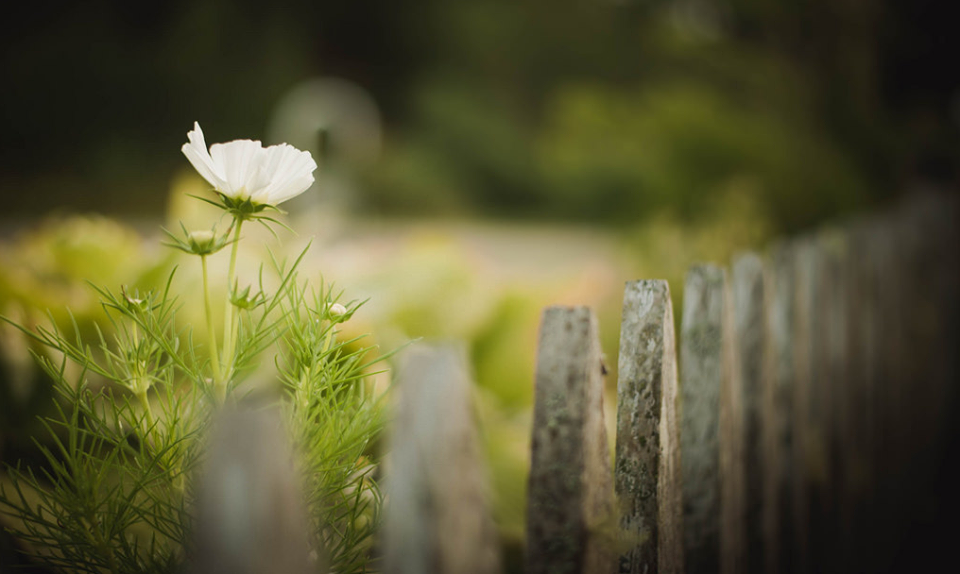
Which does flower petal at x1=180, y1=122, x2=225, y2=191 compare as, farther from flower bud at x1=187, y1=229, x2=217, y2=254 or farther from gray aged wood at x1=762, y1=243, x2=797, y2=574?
gray aged wood at x1=762, y1=243, x2=797, y2=574

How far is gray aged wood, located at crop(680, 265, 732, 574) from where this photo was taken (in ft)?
3.00

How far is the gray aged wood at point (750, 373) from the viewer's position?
1.09 m

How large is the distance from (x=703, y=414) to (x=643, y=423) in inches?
8.7

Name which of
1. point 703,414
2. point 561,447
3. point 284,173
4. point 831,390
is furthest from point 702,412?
point 831,390

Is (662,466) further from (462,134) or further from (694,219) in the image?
(462,134)

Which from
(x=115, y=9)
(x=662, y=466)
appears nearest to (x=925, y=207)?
(x=662, y=466)

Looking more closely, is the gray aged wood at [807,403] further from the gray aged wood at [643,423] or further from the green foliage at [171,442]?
the green foliage at [171,442]

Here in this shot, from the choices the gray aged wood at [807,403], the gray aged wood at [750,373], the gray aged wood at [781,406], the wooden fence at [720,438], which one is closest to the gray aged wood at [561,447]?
the wooden fence at [720,438]

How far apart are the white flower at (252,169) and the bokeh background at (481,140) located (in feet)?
2.36

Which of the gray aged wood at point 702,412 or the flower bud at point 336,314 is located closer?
the flower bud at point 336,314

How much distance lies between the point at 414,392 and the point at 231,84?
1203 centimetres

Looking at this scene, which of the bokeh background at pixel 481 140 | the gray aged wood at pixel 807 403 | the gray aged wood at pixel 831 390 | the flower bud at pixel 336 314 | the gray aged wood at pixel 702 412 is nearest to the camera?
the flower bud at pixel 336 314

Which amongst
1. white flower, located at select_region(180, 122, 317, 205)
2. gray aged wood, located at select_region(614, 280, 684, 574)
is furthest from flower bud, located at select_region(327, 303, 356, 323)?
gray aged wood, located at select_region(614, 280, 684, 574)

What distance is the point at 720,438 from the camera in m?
0.93
